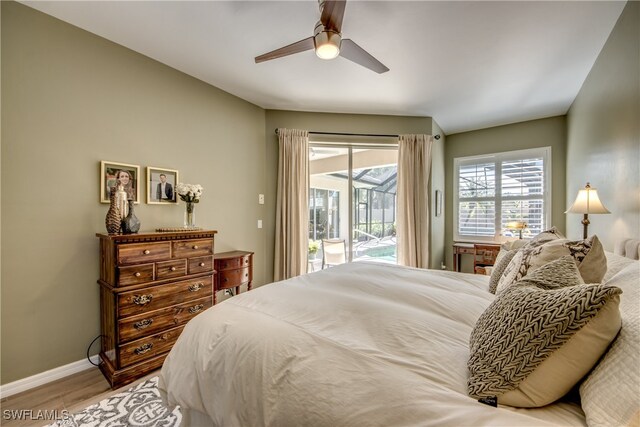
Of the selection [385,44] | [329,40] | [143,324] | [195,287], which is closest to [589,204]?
[385,44]

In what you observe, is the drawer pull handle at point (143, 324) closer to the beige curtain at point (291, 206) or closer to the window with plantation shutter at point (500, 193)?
the beige curtain at point (291, 206)

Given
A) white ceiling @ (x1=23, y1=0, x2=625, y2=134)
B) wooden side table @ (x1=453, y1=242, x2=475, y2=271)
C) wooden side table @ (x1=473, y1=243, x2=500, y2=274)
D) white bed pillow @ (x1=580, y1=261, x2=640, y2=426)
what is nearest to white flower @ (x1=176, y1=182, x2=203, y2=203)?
white ceiling @ (x1=23, y1=0, x2=625, y2=134)

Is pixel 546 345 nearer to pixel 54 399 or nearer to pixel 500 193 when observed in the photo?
pixel 54 399

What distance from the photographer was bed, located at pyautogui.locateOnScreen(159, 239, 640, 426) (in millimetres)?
733

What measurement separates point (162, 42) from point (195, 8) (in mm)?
598

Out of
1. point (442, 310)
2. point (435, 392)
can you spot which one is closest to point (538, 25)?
point (442, 310)

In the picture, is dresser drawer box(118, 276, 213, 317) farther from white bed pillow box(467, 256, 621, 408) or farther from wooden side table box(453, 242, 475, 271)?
wooden side table box(453, 242, 475, 271)

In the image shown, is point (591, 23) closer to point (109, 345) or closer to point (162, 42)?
point (162, 42)

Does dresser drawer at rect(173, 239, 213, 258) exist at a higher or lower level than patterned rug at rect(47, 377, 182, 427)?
higher

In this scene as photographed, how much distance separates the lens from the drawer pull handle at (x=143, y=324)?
200 centimetres

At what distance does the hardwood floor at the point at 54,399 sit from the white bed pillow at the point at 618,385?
2.47 metres

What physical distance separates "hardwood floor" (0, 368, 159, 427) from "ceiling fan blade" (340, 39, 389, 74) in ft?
9.06

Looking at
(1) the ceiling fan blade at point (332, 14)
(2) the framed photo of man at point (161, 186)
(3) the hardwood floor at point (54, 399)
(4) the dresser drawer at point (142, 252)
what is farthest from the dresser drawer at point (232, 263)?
(1) the ceiling fan blade at point (332, 14)

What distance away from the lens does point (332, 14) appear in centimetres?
161
